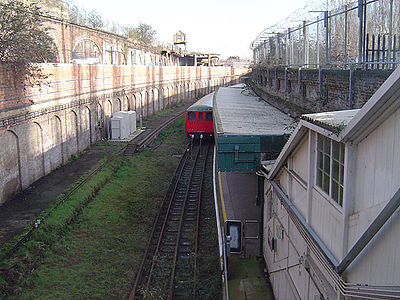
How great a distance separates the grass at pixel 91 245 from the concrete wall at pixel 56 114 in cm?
221

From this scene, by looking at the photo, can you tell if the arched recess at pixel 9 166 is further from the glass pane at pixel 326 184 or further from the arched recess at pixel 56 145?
the glass pane at pixel 326 184

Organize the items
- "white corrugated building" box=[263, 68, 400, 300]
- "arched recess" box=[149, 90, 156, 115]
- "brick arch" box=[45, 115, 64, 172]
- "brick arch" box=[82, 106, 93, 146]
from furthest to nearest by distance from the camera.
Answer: "arched recess" box=[149, 90, 156, 115]
"brick arch" box=[82, 106, 93, 146]
"brick arch" box=[45, 115, 64, 172]
"white corrugated building" box=[263, 68, 400, 300]

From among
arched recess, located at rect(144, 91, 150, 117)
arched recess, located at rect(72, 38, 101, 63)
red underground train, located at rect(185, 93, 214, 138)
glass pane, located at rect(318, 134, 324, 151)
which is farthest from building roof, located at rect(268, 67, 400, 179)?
arched recess, located at rect(144, 91, 150, 117)

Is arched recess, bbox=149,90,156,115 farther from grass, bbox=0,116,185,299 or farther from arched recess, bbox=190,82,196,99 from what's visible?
grass, bbox=0,116,185,299

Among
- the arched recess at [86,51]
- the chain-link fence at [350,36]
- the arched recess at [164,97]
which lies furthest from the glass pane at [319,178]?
the arched recess at [164,97]

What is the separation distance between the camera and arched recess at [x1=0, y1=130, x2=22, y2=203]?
1308cm

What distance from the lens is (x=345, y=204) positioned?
4.32m

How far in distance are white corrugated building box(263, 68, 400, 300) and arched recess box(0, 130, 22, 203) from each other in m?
9.59

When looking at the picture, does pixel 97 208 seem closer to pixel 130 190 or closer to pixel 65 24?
pixel 130 190

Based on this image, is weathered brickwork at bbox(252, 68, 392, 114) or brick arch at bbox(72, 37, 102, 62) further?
brick arch at bbox(72, 37, 102, 62)

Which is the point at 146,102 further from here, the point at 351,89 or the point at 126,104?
the point at 351,89

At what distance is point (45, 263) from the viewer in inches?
386

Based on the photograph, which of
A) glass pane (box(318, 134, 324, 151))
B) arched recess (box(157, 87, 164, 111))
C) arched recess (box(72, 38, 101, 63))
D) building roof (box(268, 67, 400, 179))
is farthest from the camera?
arched recess (box(157, 87, 164, 111))

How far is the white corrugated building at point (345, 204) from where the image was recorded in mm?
3510
